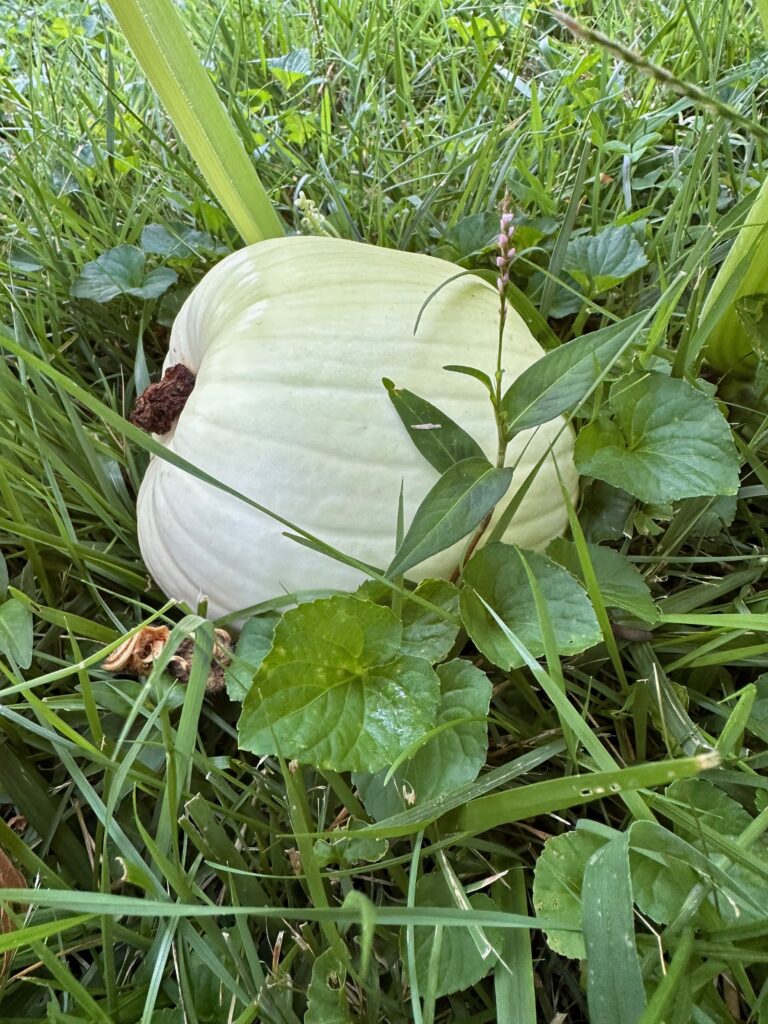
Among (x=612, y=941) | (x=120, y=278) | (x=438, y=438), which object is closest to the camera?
(x=612, y=941)

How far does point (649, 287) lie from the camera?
103 cm

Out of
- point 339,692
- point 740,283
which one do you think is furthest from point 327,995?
point 740,283

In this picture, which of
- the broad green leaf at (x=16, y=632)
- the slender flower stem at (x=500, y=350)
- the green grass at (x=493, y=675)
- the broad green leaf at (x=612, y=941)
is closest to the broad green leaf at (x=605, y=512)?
the green grass at (x=493, y=675)

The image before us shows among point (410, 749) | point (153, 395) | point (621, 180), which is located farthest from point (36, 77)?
point (410, 749)

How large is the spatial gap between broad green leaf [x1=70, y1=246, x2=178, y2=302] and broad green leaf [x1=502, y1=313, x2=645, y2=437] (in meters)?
0.65

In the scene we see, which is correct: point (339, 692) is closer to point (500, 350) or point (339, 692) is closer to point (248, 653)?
point (248, 653)

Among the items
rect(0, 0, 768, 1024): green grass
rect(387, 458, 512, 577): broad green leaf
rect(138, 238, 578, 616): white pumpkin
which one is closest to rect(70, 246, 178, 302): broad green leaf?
rect(0, 0, 768, 1024): green grass

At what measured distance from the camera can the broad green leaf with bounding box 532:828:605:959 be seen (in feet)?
1.75

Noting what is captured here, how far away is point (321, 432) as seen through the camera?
0.76 m

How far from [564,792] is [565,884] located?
9 cm

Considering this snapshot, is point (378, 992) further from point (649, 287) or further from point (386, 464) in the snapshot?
point (649, 287)

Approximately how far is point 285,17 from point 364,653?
168cm

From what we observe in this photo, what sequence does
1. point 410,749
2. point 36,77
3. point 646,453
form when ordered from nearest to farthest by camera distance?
point 410,749 → point 646,453 → point 36,77

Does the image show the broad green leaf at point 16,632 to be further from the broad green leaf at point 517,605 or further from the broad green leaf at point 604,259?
the broad green leaf at point 604,259
